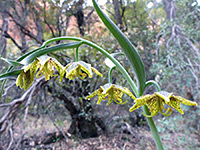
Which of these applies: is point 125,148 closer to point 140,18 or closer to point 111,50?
point 111,50

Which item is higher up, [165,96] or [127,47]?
[127,47]

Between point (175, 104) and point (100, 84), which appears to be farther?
point (100, 84)

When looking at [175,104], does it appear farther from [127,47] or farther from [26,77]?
[26,77]

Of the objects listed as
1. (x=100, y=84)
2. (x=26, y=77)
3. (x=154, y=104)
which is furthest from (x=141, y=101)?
(x=100, y=84)

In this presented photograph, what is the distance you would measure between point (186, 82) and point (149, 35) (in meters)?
1.11

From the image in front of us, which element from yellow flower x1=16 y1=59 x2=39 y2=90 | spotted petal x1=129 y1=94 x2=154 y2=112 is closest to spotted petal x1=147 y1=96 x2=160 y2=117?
spotted petal x1=129 y1=94 x2=154 y2=112

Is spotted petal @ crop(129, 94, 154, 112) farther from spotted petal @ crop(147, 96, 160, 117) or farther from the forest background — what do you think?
the forest background

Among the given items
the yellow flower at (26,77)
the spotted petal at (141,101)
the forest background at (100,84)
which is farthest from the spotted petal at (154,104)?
the forest background at (100,84)

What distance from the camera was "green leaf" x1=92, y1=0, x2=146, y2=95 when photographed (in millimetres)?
377

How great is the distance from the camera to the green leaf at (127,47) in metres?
0.38

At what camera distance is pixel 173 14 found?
2.28m

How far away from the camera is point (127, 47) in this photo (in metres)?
0.41

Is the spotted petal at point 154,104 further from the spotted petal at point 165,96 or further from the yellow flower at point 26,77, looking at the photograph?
the yellow flower at point 26,77

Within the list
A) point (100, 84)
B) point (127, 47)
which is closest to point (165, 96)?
point (127, 47)
